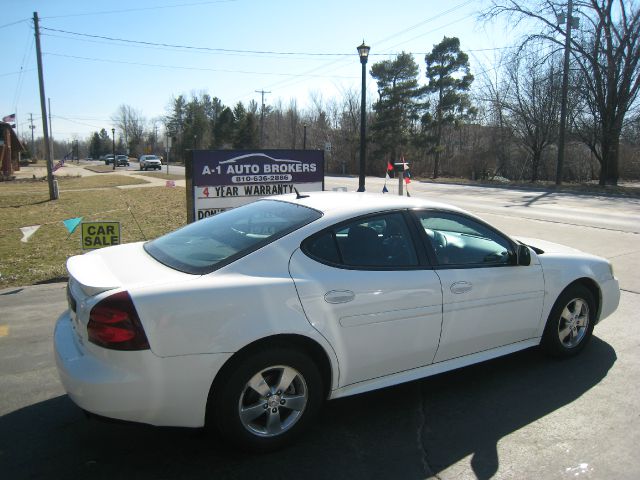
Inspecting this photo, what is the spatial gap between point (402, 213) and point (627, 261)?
648 centimetres

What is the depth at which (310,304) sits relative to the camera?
2957 millimetres

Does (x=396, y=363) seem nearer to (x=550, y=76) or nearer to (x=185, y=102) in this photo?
(x=550, y=76)

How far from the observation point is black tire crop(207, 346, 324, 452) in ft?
9.13

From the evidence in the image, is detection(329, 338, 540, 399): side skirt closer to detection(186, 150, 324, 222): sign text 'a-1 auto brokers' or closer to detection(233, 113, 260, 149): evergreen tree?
detection(186, 150, 324, 222): sign text 'a-1 auto brokers'

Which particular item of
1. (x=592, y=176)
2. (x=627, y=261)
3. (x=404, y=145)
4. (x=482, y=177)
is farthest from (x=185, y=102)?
(x=627, y=261)

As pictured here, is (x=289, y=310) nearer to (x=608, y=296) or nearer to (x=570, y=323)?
(x=570, y=323)

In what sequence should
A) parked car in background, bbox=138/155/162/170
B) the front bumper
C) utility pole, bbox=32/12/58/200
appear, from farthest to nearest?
parked car in background, bbox=138/155/162/170, utility pole, bbox=32/12/58/200, the front bumper

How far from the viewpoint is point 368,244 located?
3398 millimetres

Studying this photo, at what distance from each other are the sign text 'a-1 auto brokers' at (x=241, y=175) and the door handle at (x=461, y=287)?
4.40m

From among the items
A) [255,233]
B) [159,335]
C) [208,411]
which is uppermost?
[255,233]

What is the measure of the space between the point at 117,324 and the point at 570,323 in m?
3.59

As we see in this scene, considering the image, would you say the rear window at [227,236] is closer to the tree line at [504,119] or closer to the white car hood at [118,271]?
the white car hood at [118,271]

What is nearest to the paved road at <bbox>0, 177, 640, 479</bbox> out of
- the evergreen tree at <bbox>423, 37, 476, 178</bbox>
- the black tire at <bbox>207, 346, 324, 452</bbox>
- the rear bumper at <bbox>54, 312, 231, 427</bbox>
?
the black tire at <bbox>207, 346, 324, 452</bbox>

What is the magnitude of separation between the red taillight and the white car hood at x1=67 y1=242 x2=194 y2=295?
0.12 meters
